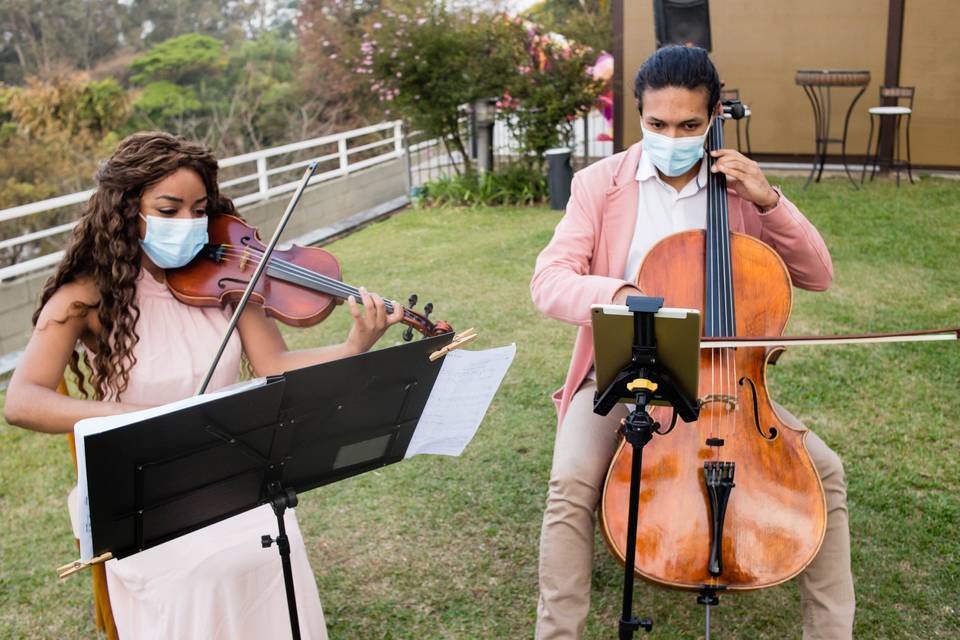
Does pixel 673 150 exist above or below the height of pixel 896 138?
above

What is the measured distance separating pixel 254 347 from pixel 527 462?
4.86 ft

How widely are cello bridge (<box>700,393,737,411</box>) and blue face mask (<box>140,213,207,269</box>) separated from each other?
132cm

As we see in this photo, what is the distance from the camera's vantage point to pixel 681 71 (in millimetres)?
2467

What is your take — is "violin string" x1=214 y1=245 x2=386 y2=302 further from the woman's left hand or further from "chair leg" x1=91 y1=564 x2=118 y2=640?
"chair leg" x1=91 y1=564 x2=118 y2=640

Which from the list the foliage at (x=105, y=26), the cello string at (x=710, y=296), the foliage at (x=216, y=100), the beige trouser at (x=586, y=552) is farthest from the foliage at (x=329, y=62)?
the beige trouser at (x=586, y=552)

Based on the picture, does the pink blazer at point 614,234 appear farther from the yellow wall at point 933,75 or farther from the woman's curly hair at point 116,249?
the yellow wall at point 933,75

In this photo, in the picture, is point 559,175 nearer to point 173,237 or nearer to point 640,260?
point 640,260

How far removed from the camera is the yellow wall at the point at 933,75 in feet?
30.8

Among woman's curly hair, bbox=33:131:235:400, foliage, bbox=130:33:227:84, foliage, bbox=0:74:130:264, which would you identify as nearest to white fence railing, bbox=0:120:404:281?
woman's curly hair, bbox=33:131:235:400

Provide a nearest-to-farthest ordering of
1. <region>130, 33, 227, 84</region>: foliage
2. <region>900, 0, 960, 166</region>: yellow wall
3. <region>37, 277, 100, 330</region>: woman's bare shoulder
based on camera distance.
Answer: <region>37, 277, 100, 330</region>: woman's bare shoulder
<region>900, 0, 960, 166</region>: yellow wall
<region>130, 33, 227, 84</region>: foliage

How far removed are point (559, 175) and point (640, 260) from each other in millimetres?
6820

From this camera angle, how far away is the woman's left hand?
2439 mm

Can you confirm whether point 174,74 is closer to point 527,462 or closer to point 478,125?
point 478,125

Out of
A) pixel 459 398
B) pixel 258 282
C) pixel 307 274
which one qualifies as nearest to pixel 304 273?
pixel 307 274
